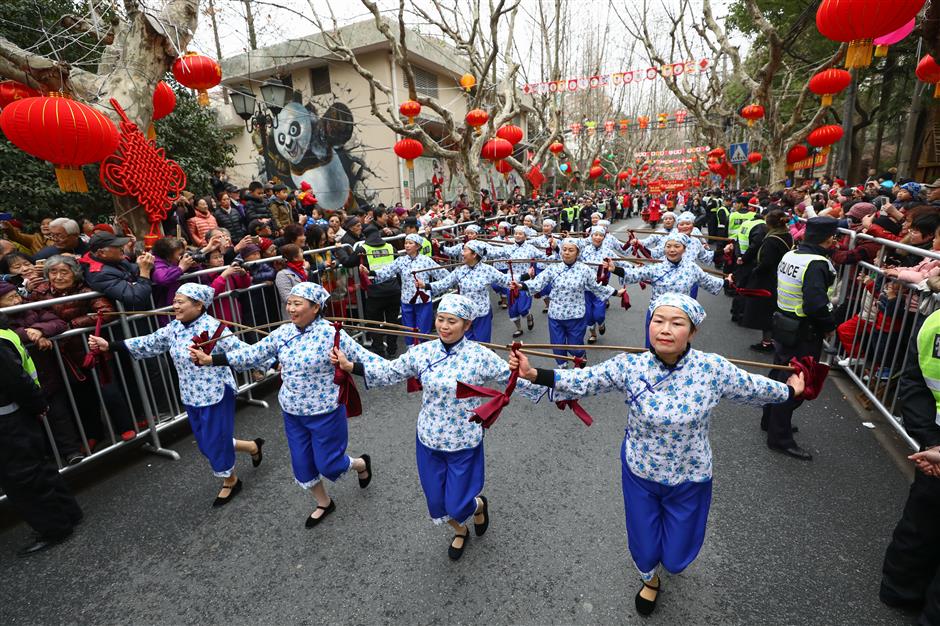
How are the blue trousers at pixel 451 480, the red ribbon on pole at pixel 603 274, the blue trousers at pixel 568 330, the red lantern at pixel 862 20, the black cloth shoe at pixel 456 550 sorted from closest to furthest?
the blue trousers at pixel 451 480, the black cloth shoe at pixel 456 550, the red lantern at pixel 862 20, the red ribbon on pole at pixel 603 274, the blue trousers at pixel 568 330

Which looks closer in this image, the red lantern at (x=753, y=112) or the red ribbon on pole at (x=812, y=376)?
the red ribbon on pole at (x=812, y=376)

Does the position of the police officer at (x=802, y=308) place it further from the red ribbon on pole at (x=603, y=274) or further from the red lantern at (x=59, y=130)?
the red lantern at (x=59, y=130)

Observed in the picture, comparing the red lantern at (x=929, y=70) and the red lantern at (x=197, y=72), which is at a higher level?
the red lantern at (x=197, y=72)

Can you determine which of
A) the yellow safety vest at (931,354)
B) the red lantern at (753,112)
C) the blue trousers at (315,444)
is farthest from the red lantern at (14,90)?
the red lantern at (753,112)

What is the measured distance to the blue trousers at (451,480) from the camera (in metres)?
3.06

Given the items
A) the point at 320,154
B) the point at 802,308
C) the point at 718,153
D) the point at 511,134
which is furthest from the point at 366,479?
the point at 718,153

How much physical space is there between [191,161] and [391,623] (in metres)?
14.2

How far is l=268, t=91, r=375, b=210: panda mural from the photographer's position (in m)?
19.7

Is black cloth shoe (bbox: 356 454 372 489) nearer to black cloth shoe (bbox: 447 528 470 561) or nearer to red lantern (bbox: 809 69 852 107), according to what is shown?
black cloth shoe (bbox: 447 528 470 561)

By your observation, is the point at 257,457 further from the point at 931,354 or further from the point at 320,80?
the point at 320,80

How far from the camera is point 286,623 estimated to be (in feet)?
9.03

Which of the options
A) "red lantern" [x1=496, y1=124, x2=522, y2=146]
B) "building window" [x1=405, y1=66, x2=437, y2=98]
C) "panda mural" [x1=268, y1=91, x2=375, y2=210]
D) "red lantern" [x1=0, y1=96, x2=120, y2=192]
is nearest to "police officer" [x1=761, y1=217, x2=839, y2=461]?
"red lantern" [x1=0, y1=96, x2=120, y2=192]

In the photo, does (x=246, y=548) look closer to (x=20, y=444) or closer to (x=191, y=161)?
(x=20, y=444)

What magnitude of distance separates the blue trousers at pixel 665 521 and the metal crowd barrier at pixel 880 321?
8.64 ft
